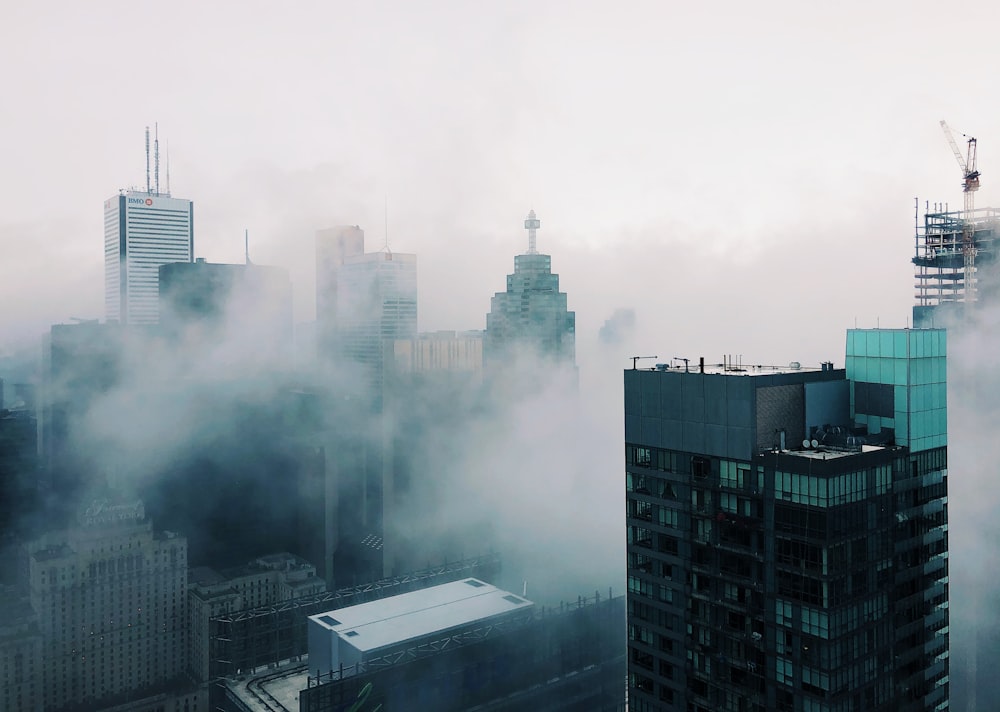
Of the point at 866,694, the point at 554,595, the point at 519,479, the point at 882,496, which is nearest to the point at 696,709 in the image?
the point at 866,694

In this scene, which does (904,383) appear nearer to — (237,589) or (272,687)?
(272,687)

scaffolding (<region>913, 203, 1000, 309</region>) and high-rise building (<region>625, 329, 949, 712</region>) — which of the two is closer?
high-rise building (<region>625, 329, 949, 712</region>)

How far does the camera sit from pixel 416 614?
73.2 metres

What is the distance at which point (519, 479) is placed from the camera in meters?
112

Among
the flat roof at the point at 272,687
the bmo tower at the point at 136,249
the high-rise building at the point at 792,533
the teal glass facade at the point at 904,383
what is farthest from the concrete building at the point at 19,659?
the teal glass facade at the point at 904,383

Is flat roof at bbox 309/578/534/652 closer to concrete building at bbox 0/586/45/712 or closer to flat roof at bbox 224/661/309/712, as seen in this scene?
flat roof at bbox 224/661/309/712

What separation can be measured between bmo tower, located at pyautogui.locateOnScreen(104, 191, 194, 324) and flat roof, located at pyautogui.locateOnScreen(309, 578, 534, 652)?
322ft

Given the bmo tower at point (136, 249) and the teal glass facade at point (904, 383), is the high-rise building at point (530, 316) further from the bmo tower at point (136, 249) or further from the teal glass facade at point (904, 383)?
the teal glass facade at point (904, 383)

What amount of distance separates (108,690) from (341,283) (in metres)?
65.2

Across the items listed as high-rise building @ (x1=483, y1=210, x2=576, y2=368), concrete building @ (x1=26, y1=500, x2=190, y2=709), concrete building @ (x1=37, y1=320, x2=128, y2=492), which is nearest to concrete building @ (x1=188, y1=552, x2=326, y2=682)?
concrete building @ (x1=26, y1=500, x2=190, y2=709)

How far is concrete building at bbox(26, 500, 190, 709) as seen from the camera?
9762cm

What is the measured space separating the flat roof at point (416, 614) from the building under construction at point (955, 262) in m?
45.1

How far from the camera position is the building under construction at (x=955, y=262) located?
214 ft

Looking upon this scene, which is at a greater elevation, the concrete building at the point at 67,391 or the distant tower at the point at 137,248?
the distant tower at the point at 137,248
